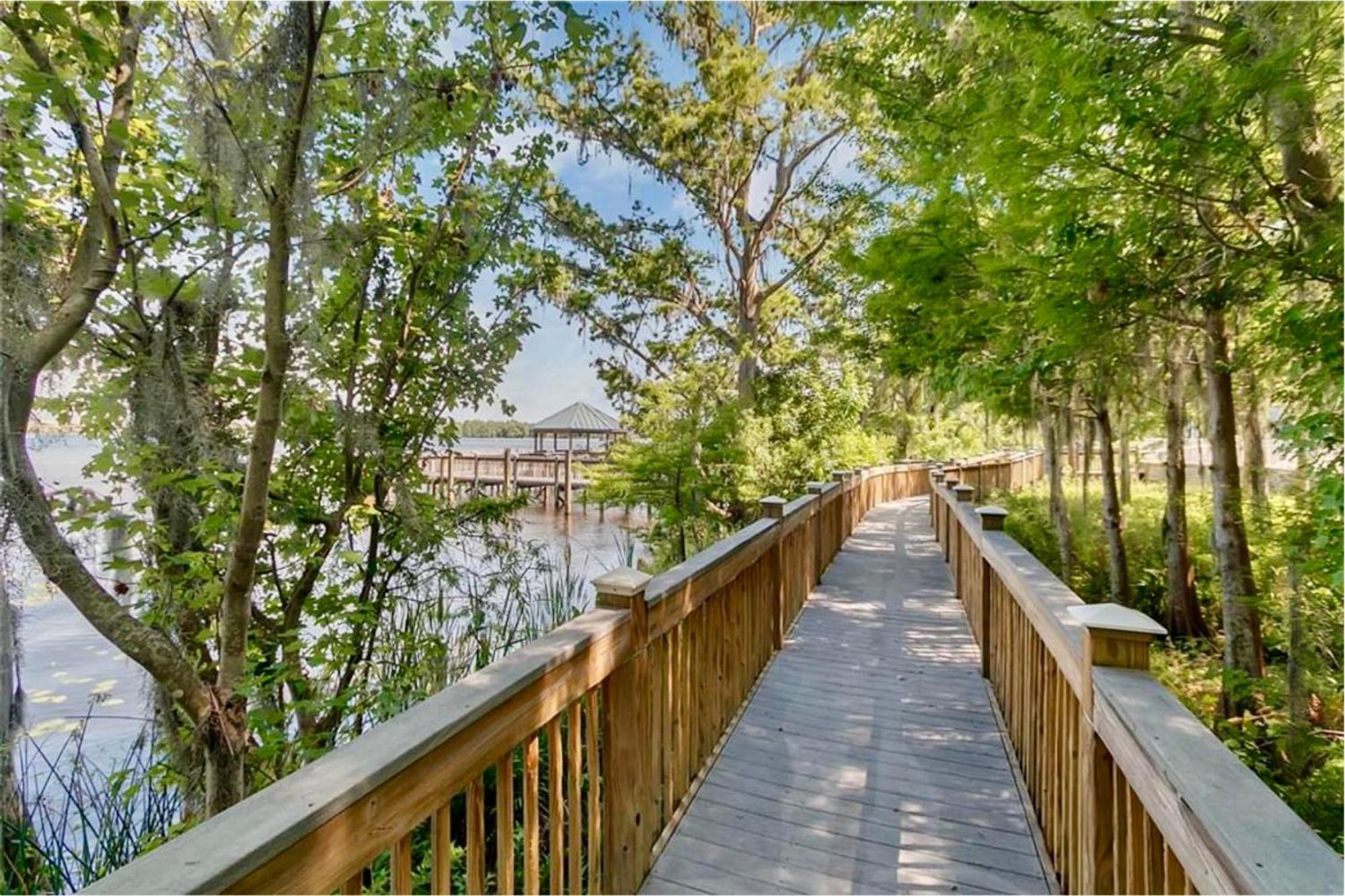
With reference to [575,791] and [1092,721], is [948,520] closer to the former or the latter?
[1092,721]

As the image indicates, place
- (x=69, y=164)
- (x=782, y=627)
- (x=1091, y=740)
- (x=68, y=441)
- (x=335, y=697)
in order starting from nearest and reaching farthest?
(x=1091, y=740) → (x=69, y=164) → (x=68, y=441) → (x=335, y=697) → (x=782, y=627)

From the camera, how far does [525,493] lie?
5.25m

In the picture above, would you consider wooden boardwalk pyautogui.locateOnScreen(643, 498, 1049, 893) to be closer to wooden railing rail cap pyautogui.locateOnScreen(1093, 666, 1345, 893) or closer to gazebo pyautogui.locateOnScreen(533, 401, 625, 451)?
wooden railing rail cap pyautogui.locateOnScreen(1093, 666, 1345, 893)

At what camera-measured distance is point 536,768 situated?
162 cm

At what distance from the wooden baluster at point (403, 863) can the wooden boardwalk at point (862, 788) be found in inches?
52.5

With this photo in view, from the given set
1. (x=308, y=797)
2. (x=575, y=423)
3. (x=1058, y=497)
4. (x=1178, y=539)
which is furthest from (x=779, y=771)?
(x=575, y=423)

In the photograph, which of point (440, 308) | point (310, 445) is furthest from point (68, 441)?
point (440, 308)

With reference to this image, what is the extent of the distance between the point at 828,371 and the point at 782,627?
935cm

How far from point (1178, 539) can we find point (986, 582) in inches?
212

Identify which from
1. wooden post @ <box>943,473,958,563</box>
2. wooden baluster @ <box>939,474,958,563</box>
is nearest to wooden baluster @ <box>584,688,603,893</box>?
wooden baluster @ <box>939,474,958,563</box>

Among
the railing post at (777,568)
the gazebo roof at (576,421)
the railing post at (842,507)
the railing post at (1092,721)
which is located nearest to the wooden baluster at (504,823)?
the railing post at (1092,721)

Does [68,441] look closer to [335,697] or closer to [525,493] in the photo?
[335,697]

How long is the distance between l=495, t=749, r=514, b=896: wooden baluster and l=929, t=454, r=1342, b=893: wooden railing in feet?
4.39

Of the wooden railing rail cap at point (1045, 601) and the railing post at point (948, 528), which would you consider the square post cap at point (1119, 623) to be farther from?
the railing post at point (948, 528)
